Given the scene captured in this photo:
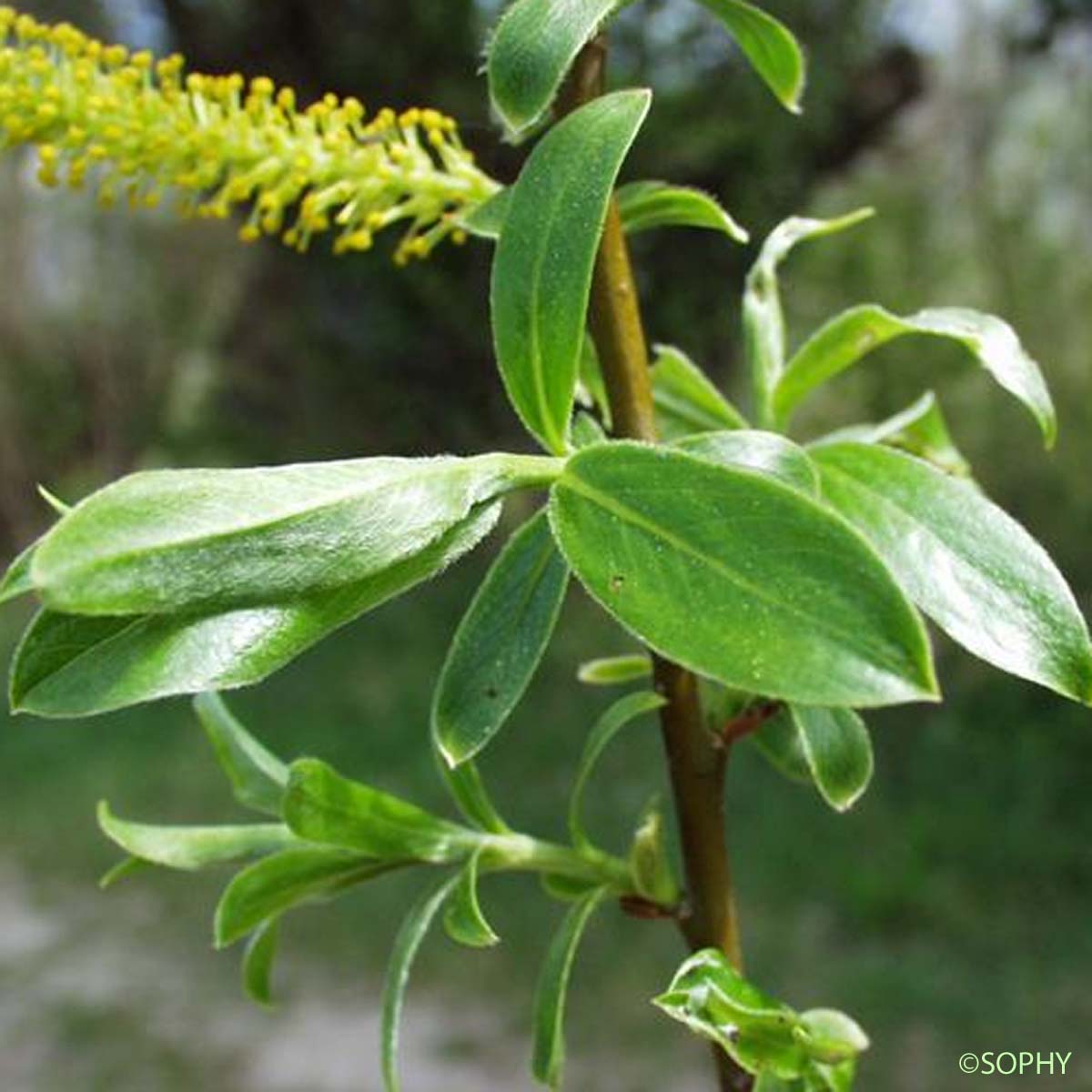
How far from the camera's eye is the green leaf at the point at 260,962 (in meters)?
0.56

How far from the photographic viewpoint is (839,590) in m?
0.33

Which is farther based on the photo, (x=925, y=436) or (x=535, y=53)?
(x=925, y=436)

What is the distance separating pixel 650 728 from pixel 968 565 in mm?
3406

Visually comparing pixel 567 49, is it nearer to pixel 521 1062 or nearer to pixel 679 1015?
pixel 679 1015

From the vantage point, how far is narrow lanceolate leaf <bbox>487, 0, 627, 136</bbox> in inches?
15.1

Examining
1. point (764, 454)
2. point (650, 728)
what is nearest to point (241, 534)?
point (764, 454)

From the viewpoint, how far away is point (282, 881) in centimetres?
52

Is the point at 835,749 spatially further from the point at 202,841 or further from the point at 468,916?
the point at 202,841

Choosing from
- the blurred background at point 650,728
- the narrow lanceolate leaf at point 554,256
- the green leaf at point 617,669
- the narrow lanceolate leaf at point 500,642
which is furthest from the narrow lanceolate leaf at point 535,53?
the blurred background at point 650,728

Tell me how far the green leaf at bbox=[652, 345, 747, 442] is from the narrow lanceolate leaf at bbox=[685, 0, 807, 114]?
0.36ft

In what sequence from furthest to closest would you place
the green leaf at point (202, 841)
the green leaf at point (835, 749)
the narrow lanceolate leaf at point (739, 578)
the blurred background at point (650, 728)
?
the blurred background at point (650, 728), the green leaf at point (202, 841), the green leaf at point (835, 749), the narrow lanceolate leaf at point (739, 578)

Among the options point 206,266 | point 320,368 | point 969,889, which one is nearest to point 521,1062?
point 969,889

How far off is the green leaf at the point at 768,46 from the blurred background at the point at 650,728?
1.84 metres

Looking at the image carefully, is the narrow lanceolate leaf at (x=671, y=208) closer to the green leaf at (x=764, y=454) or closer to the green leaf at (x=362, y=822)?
the green leaf at (x=764, y=454)
